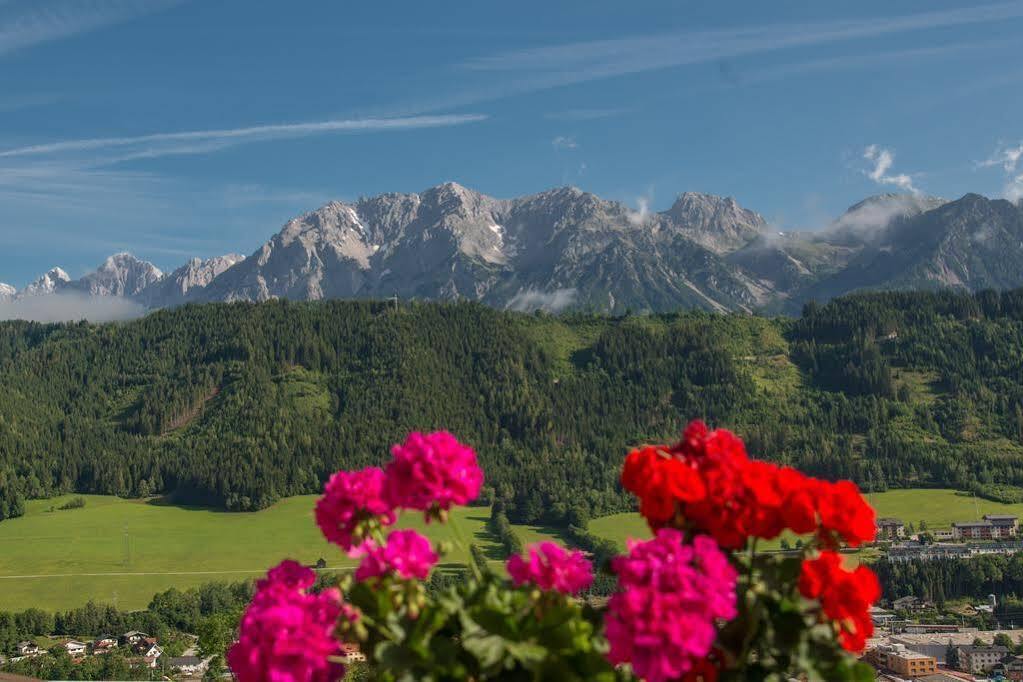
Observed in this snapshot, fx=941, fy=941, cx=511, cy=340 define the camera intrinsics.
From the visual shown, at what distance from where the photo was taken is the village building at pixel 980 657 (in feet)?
220

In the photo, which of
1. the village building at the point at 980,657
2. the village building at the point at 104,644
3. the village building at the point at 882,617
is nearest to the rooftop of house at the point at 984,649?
the village building at the point at 980,657

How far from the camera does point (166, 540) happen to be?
123 m

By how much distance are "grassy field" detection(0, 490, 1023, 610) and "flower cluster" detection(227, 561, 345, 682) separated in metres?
87.2

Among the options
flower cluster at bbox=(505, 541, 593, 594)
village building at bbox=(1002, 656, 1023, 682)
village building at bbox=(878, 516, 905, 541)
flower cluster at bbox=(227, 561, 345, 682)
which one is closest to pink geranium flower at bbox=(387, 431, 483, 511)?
flower cluster at bbox=(505, 541, 593, 594)

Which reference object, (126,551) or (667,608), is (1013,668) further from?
(126,551)

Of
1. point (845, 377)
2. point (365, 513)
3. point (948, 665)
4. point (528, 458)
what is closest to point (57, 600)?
point (948, 665)

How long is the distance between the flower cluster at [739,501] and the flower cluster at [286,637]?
1648mm

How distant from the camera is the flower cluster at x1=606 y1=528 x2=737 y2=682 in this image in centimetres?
396

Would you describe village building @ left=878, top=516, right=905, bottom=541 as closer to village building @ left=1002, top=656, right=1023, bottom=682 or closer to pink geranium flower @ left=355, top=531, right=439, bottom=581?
village building @ left=1002, top=656, right=1023, bottom=682

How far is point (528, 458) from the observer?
576 feet

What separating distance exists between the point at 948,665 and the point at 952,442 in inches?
4253

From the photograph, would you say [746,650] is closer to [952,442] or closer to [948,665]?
[948,665]

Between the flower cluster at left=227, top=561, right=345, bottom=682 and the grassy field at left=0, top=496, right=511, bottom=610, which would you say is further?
the grassy field at left=0, top=496, right=511, bottom=610

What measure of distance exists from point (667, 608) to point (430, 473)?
1585mm
